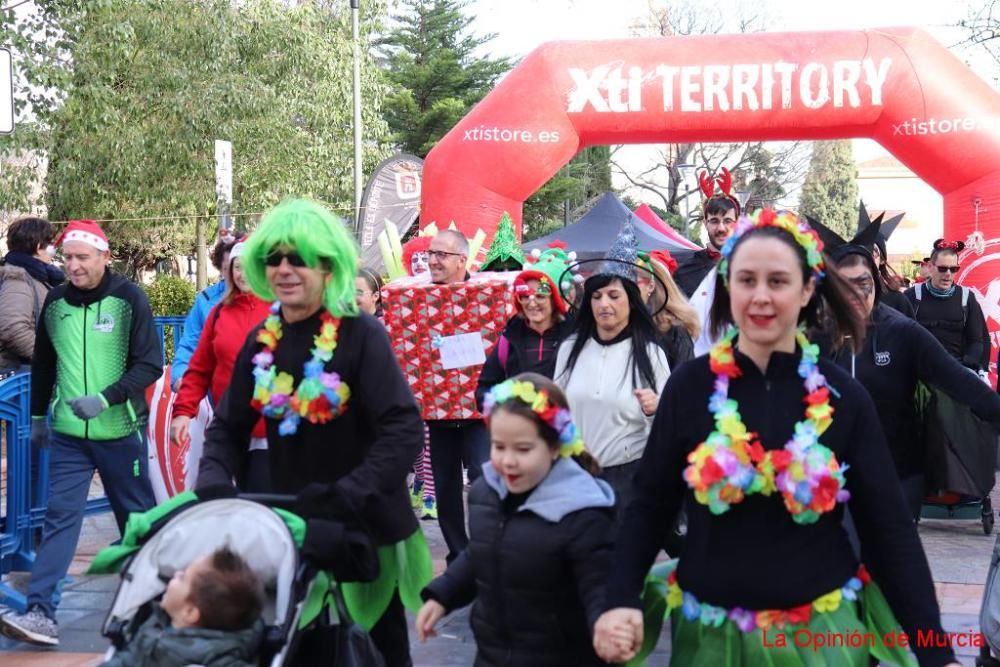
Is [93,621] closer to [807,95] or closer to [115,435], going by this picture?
[115,435]

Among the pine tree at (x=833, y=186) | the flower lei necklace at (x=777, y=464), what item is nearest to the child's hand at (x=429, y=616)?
the flower lei necklace at (x=777, y=464)

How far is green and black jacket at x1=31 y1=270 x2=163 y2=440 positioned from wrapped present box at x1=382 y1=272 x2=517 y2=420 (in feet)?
5.44

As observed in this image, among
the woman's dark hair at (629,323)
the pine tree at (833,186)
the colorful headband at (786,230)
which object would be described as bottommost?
the woman's dark hair at (629,323)

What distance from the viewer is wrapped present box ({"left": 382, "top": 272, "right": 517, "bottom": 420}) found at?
277 inches

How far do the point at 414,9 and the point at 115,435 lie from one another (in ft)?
121

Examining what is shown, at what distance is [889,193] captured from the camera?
280 ft

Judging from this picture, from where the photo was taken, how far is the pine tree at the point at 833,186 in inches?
2704

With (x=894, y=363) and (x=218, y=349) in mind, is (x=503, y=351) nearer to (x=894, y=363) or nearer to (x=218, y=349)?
(x=218, y=349)

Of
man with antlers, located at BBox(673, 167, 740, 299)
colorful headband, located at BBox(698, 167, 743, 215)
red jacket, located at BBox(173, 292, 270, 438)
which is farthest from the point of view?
colorful headband, located at BBox(698, 167, 743, 215)

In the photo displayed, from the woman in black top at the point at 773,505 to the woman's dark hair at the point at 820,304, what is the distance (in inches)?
0.6

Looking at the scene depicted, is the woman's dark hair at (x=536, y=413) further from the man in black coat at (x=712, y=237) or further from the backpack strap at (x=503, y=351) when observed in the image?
the man in black coat at (x=712, y=237)

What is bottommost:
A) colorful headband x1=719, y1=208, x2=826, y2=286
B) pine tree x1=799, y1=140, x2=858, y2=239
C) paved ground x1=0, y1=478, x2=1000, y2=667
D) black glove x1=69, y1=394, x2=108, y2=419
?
paved ground x1=0, y1=478, x2=1000, y2=667

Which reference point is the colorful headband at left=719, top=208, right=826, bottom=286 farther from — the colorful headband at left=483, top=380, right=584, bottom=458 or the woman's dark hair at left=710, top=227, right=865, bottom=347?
the colorful headband at left=483, top=380, right=584, bottom=458

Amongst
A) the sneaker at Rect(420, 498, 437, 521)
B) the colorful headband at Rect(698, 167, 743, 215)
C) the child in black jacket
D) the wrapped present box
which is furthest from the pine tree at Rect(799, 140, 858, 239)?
the child in black jacket
